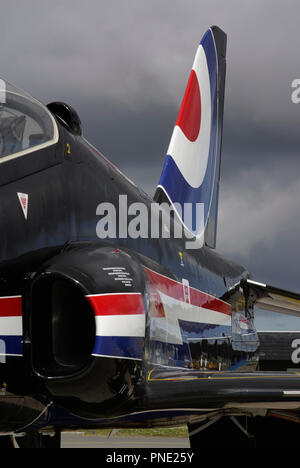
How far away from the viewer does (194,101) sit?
9.62 meters

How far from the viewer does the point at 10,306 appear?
390 cm

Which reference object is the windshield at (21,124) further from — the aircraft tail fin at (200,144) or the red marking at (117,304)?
the aircraft tail fin at (200,144)

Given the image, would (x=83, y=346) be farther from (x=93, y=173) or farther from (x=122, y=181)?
(x=122, y=181)

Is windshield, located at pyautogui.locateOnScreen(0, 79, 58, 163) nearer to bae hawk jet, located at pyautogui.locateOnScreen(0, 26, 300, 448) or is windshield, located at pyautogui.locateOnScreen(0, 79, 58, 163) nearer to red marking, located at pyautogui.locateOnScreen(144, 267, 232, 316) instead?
bae hawk jet, located at pyautogui.locateOnScreen(0, 26, 300, 448)

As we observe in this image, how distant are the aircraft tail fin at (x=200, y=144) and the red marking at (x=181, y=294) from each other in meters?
1.66

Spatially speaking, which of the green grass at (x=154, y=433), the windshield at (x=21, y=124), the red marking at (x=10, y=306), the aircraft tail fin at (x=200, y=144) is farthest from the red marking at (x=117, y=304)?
the green grass at (x=154, y=433)

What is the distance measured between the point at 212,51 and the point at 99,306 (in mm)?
7945

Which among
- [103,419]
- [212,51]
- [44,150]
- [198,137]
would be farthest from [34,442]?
[212,51]

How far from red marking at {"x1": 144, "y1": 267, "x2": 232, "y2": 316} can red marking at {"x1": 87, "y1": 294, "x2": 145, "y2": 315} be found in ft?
3.49

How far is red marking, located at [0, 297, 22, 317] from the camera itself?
3855 millimetres

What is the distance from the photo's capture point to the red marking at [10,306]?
386cm

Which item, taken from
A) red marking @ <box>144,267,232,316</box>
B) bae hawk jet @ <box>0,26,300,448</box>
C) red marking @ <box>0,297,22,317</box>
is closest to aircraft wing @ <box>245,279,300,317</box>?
red marking @ <box>144,267,232,316</box>

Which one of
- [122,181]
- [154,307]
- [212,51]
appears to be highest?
[212,51]
